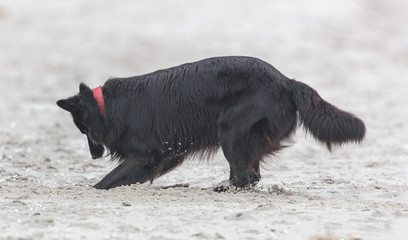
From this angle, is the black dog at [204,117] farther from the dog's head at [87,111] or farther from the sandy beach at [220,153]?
the sandy beach at [220,153]

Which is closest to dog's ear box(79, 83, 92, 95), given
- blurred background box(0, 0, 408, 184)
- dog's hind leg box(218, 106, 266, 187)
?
dog's hind leg box(218, 106, 266, 187)

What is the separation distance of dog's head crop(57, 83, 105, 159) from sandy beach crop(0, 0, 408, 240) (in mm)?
494

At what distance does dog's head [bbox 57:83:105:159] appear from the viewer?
6.31m

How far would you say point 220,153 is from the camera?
880 cm

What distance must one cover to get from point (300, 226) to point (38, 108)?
29.9 feet

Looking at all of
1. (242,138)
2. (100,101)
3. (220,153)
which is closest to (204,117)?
(242,138)

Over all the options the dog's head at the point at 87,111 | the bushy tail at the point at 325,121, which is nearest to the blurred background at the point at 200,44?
the dog's head at the point at 87,111

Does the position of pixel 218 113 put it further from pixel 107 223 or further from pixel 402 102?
pixel 402 102

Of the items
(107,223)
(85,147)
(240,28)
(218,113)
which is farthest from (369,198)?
(240,28)

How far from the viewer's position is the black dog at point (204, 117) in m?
5.79

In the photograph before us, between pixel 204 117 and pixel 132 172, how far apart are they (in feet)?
2.54

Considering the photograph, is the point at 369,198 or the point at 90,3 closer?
the point at 369,198

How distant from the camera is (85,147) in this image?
9328 mm

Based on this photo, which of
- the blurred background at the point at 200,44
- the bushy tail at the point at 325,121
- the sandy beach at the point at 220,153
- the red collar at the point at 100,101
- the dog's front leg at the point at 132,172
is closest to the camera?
the sandy beach at the point at 220,153
